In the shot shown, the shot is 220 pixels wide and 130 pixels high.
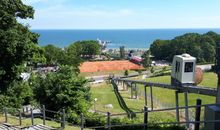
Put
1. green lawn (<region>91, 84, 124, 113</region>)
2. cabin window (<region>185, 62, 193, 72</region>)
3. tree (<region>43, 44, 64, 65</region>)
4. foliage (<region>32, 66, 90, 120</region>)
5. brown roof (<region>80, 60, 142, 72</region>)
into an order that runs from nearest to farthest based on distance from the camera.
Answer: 1. foliage (<region>32, 66, 90, 120</region>)
2. cabin window (<region>185, 62, 193, 72</region>)
3. green lawn (<region>91, 84, 124, 113</region>)
4. tree (<region>43, 44, 64, 65</region>)
5. brown roof (<region>80, 60, 142, 72</region>)

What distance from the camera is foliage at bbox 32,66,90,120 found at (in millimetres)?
28109

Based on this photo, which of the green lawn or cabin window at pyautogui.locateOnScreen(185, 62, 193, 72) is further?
the green lawn

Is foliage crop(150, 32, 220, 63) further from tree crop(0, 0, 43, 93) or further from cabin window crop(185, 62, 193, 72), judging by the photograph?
tree crop(0, 0, 43, 93)

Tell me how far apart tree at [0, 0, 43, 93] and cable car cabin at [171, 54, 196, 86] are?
1325 centimetres

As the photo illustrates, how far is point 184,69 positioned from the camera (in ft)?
101

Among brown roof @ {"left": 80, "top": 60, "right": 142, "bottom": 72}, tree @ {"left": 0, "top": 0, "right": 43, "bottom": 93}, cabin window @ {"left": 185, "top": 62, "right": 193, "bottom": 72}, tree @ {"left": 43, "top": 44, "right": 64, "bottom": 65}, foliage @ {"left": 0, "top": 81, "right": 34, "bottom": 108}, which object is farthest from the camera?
brown roof @ {"left": 80, "top": 60, "right": 142, "bottom": 72}

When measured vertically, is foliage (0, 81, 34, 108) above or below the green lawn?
above

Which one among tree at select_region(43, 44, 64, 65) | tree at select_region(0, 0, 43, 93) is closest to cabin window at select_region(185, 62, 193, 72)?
Answer: tree at select_region(0, 0, 43, 93)

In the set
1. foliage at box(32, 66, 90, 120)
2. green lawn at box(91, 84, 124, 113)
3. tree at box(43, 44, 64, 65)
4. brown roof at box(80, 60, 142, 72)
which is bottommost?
brown roof at box(80, 60, 142, 72)

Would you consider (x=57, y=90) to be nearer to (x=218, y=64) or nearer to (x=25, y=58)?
(x=25, y=58)

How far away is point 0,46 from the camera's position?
62.6ft

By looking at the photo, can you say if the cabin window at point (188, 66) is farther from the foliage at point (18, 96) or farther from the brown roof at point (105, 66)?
the brown roof at point (105, 66)

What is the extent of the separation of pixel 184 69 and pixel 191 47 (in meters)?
81.5

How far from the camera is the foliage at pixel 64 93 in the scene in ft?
92.2
